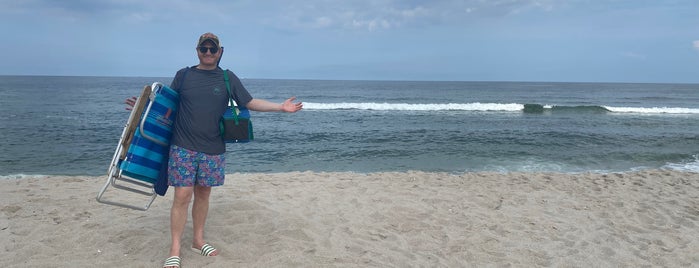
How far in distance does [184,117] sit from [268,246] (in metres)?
1.50

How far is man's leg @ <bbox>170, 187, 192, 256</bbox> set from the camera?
137 inches

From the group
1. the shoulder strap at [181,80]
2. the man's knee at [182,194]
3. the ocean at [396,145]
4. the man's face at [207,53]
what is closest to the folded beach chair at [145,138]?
the shoulder strap at [181,80]

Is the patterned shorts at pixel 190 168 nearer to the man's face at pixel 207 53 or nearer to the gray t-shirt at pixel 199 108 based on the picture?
the gray t-shirt at pixel 199 108

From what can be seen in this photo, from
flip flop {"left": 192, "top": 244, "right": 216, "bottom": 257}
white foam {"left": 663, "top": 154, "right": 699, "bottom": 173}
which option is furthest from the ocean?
flip flop {"left": 192, "top": 244, "right": 216, "bottom": 257}

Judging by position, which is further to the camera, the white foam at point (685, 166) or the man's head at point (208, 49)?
the white foam at point (685, 166)

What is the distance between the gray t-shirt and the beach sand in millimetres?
1092

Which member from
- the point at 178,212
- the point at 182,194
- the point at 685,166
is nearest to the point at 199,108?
the point at 182,194

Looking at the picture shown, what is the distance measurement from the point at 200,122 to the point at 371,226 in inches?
95.1

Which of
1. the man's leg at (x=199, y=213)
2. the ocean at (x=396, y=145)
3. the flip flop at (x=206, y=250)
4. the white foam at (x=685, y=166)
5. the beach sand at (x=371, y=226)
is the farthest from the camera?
the ocean at (x=396, y=145)

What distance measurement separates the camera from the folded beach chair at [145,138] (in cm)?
327

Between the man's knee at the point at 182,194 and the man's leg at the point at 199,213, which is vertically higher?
the man's knee at the point at 182,194

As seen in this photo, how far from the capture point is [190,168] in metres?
3.41

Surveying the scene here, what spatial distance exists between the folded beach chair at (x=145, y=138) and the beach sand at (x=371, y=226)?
856mm

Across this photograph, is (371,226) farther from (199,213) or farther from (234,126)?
(234,126)
